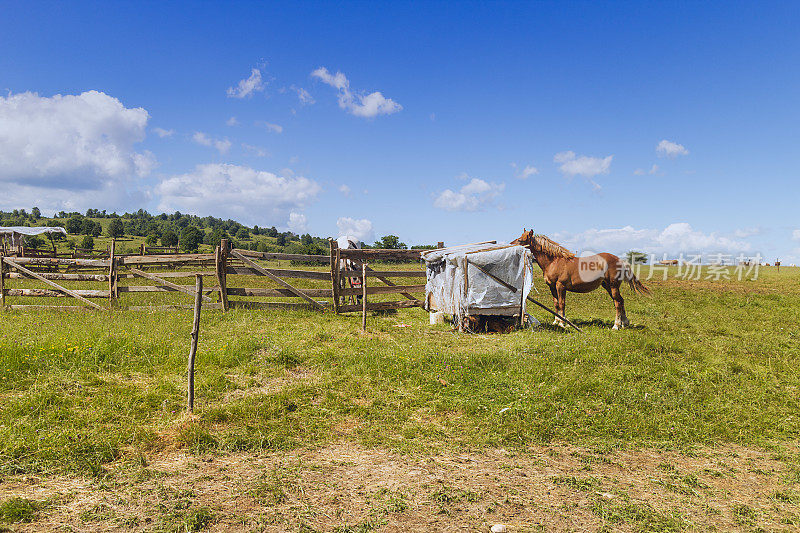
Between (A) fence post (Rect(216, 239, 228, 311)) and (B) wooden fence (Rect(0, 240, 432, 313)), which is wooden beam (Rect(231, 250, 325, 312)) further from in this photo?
(A) fence post (Rect(216, 239, 228, 311))

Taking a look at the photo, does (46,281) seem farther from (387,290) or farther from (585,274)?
(585,274)

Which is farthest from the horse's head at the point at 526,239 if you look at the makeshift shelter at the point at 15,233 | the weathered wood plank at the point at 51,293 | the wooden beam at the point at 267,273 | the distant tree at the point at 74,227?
the distant tree at the point at 74,227

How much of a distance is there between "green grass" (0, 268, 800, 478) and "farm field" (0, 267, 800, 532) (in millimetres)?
37

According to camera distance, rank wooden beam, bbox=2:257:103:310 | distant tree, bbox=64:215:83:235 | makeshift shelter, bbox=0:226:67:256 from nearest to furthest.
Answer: wooden beam, bbox=2:257:103:310 → makeshift shelter, bbox=0:226:67:256 → distant tree, bbox=64:215:83:235

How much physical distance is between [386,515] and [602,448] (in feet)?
10.3

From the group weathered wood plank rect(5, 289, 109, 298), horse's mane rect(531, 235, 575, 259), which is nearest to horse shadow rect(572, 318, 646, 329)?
horse's mane rect(531, 235, 575, 259)

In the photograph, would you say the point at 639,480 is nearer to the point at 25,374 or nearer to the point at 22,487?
the point at 22,487

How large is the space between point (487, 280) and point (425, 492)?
7582 millimetres

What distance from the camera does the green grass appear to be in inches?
205

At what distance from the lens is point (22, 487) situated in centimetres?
407

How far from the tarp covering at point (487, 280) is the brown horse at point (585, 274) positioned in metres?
1.64

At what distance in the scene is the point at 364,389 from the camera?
667cm

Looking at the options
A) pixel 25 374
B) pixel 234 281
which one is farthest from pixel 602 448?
pixel 234 281

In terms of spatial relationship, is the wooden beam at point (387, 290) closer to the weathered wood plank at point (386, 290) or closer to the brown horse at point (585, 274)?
the weathered wood plank at point (386, 290)
